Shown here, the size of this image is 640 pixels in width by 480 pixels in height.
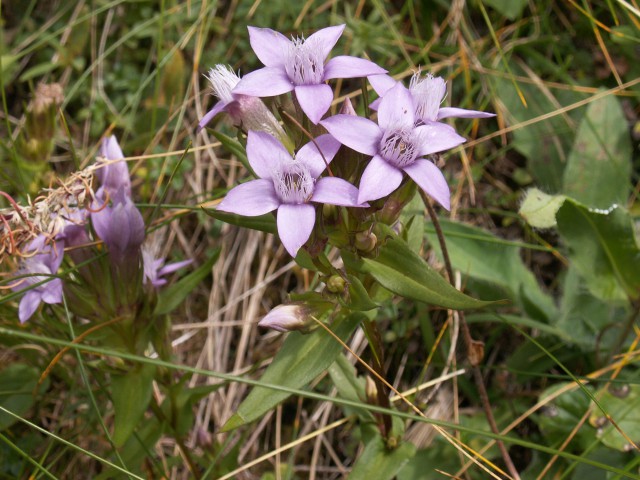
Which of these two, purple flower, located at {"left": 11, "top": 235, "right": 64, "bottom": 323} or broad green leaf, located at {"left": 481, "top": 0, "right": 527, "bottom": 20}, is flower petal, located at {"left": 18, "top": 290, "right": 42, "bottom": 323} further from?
broad green leaf, located at {"left": 481, "top": 0, "right": 527, "bottom": 20}

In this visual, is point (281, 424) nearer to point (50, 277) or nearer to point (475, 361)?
point (475, 361)


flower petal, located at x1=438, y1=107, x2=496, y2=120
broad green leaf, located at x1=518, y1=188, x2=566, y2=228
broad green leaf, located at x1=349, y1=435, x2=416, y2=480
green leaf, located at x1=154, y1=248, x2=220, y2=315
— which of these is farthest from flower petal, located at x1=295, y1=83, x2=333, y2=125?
broad green leaf, located at x1=349, y1=435, x2=416, y2=480

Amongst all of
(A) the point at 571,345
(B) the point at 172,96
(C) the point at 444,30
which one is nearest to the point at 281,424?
(A) the point at 571,345

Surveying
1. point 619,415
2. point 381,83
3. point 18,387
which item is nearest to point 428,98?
point 381,83

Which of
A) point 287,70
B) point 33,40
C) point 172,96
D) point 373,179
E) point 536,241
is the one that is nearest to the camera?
point 373,179

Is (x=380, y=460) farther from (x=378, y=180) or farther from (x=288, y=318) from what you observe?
(x=378, y=180)

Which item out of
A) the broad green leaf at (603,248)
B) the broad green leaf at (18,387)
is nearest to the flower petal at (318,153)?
the broad green leaf at (603,248)

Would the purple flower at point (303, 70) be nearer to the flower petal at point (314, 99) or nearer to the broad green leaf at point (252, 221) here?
the flower petal at point (314, 99)
